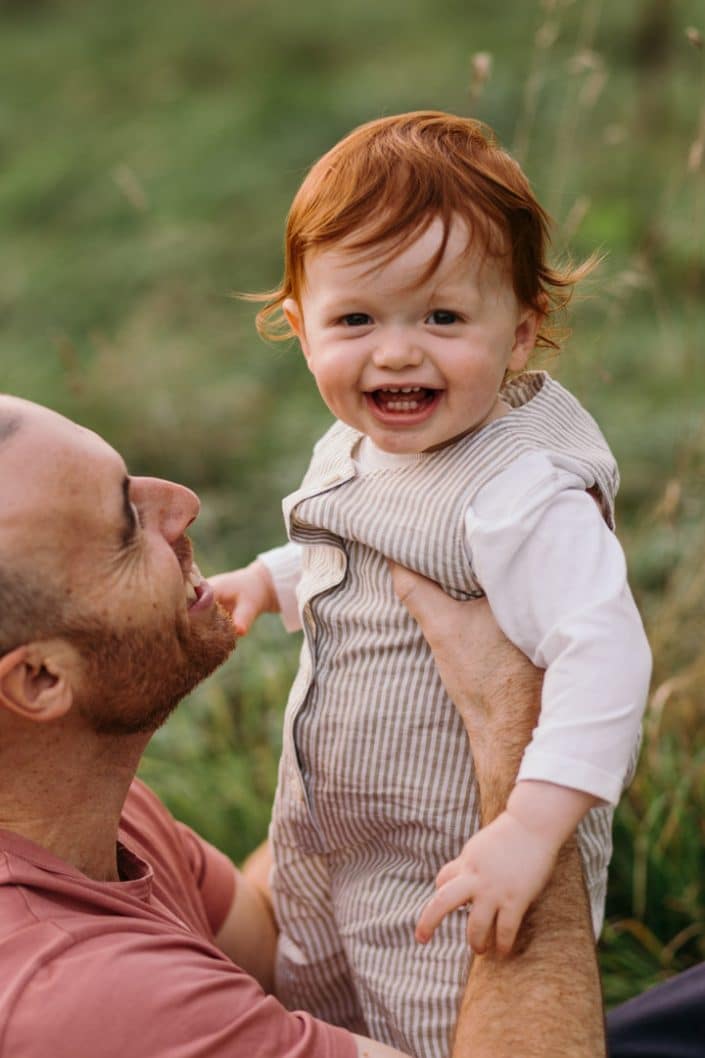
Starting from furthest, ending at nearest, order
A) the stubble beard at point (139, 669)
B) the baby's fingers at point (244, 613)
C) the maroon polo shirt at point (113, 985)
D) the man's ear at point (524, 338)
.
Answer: the baby's fingers at point (244, 613), the man's ear at point (524, 338), the stubble beard at point (139, 669), the maroon polo shirt at point (113, 985)

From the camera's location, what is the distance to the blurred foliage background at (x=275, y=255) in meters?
3.46

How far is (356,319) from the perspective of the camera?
2.10 m

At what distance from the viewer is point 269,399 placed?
6.86 meters

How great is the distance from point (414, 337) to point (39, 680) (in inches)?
28.8

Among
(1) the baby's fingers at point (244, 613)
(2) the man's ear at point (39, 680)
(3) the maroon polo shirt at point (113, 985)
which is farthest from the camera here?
(1) the baby's fingers at point (244, 613)

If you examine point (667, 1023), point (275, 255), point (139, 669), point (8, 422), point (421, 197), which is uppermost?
point (421, 197)

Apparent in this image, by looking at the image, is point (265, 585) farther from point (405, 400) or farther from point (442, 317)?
→ point (442, 317)

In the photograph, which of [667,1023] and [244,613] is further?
[244,613]

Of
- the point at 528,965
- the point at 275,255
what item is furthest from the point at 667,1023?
the point at 275,255

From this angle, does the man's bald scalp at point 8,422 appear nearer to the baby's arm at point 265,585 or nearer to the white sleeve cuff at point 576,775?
the baby's arm at point 265,585

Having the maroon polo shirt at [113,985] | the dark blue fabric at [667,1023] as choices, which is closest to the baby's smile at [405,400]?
the maroon polo shirt at [113,985]

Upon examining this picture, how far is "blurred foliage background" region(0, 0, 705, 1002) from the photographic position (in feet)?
11.3

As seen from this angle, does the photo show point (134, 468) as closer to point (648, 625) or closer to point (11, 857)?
point (648, 625)

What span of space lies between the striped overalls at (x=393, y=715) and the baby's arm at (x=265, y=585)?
224 millimetres
